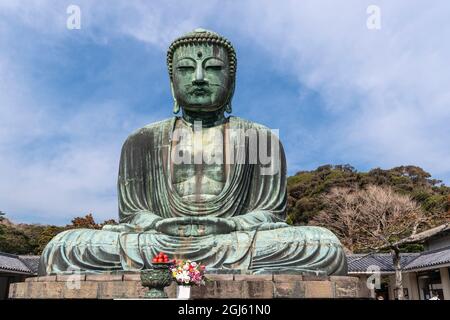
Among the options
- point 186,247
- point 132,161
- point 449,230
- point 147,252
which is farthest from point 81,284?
point 449,230

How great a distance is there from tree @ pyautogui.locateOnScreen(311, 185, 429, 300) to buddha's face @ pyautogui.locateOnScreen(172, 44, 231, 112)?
16635 mm

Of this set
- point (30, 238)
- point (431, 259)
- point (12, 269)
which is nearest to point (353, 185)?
point (431, 259)

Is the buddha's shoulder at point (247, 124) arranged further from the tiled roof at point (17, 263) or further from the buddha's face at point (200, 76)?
the tiled roof at point (17, 263)

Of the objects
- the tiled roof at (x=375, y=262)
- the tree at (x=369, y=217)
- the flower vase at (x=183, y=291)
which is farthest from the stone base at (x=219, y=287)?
the tiled roof at (x=375, y=262)

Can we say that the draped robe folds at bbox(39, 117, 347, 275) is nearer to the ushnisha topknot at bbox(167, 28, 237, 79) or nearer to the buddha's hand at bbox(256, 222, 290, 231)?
the buddha's hand at bbox(256, 222, 290, 231)

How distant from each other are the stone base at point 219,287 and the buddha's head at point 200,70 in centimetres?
347

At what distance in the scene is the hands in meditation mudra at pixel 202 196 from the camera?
20.8 feet

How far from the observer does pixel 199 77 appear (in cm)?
804

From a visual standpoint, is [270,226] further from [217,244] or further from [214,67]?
[214,67]

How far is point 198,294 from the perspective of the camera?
5520 millimetres

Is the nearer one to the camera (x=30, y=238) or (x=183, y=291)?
(x=183, y=291)

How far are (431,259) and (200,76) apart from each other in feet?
56.9

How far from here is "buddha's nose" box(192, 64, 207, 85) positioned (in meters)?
8.05
